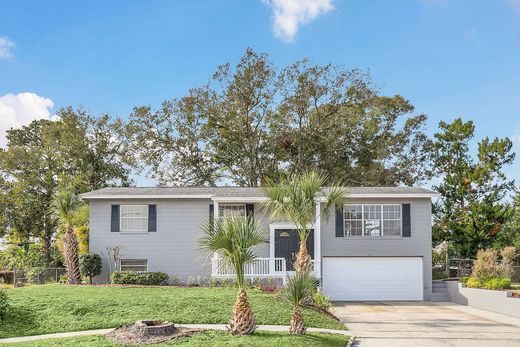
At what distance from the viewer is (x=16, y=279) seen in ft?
101

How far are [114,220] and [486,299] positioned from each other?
630 inches

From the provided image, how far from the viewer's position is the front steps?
27.2m

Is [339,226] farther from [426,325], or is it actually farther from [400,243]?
[426,325]

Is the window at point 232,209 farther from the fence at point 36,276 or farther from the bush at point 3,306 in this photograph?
the bush at point 3,306

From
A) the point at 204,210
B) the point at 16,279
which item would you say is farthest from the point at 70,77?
the point at 16,279

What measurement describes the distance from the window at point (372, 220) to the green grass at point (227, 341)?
13181mm

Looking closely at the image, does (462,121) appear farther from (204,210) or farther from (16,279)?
(16,279)

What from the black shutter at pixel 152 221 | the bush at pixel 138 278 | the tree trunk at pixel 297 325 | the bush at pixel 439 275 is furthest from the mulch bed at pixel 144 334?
the bush at pixel 439 275

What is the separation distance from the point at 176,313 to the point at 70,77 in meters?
13.6

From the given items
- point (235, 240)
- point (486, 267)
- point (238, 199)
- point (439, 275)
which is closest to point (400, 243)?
point (486, 267)

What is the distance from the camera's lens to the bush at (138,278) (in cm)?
2462

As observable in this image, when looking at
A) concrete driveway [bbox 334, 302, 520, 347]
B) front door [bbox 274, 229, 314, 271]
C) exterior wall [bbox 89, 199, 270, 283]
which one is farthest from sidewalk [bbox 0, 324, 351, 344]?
exterior wall [bbox 89, 199, 270, 283]

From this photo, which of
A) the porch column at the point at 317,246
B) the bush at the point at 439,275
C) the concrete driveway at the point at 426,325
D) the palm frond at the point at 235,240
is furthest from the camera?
the bush at the point at 439,275

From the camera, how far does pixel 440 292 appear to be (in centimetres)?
2753
